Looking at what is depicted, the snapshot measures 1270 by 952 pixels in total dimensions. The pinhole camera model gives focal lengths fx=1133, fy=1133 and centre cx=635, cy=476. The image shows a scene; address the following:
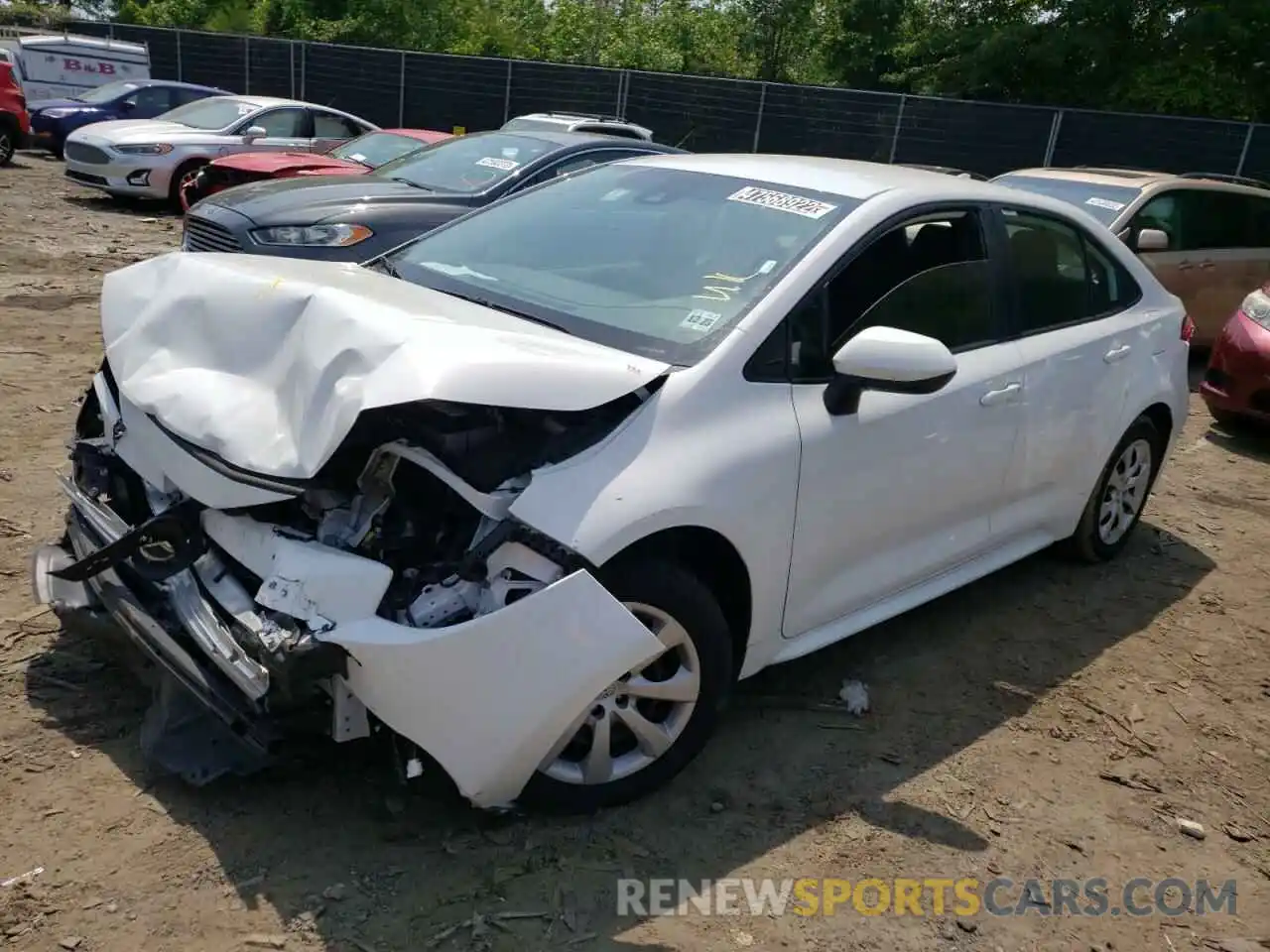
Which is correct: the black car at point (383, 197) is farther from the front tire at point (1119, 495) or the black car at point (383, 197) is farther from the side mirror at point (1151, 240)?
the side mirror at point (1151, 240)

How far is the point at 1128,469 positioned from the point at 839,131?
1564 cm

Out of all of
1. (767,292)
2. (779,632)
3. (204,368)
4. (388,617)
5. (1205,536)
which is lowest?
(1205,536)

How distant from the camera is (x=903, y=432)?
3520 mm

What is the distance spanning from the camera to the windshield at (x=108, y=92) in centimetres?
1688

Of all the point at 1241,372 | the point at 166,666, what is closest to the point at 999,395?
the point at 166,666

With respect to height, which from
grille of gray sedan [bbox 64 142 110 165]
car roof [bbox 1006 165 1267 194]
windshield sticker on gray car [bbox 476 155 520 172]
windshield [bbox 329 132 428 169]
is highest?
car roof [bbox 1006 165 1267 194]

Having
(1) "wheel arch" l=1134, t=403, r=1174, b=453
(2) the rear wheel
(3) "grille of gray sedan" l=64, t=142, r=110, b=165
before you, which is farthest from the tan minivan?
(2) the rear wheel

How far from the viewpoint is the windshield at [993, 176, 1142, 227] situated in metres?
8.30

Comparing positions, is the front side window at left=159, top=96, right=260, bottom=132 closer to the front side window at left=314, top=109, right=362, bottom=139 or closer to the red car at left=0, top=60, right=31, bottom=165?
the front side window at left=314, top=109, right=362, bottom=139

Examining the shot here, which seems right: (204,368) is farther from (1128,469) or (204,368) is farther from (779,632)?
(1128,469)

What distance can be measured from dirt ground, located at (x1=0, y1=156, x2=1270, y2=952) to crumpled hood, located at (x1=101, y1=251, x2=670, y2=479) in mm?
934

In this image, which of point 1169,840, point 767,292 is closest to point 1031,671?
point 1169,840

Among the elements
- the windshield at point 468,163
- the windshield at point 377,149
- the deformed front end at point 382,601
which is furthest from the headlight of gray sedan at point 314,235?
the deformed front end at point 382,601

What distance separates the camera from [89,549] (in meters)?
3.29
